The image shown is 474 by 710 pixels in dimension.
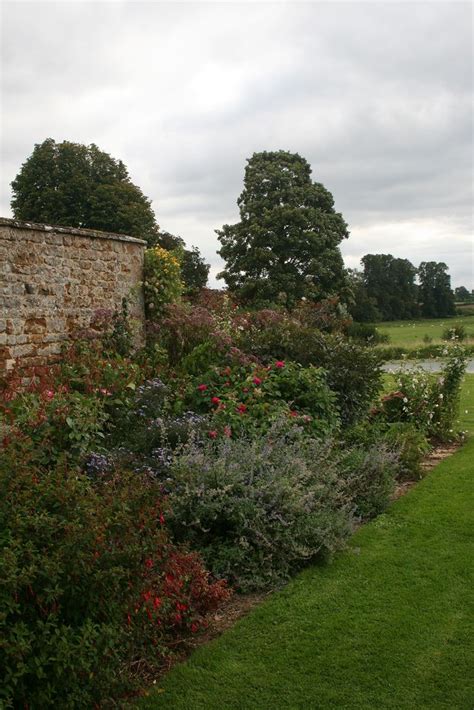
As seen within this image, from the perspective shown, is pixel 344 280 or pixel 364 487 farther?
pixel 344 280

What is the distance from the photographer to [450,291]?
5800 centimetres

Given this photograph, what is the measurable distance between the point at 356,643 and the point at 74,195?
2872cm

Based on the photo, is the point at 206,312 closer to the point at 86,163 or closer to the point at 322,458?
the point at 322,458

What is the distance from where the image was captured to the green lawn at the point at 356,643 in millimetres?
3146

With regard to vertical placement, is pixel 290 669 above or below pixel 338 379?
below

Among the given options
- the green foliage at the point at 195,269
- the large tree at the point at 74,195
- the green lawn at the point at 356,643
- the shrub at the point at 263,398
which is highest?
the large tree at the point at 74,195

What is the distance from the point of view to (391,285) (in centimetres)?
5841

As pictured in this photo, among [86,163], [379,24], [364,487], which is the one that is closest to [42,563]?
[364,487]

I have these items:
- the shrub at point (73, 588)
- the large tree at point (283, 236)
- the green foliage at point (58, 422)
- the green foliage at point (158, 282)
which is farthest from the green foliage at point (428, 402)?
the large tree at point (283, 236)

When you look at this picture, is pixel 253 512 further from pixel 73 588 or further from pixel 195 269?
pixel 195 269

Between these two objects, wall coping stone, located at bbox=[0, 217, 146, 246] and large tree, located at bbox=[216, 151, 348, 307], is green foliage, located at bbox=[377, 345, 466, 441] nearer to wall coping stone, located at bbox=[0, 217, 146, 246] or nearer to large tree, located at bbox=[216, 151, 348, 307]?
wall coping stone, located at bbox=[0, 217, 146, 246]

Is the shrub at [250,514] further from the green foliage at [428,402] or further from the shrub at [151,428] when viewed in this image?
the green foliage at [428,402]

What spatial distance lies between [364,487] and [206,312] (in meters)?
4.05

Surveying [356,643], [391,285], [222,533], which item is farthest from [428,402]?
[391,285]
